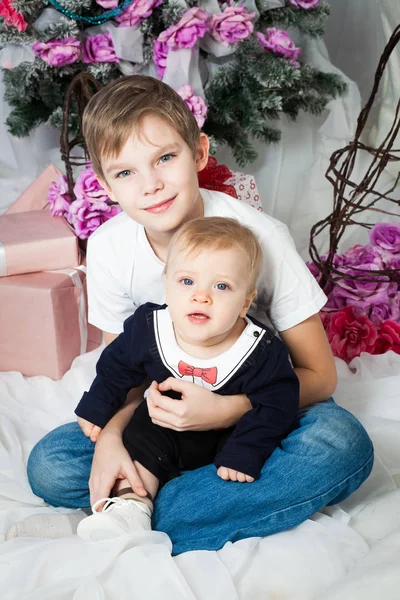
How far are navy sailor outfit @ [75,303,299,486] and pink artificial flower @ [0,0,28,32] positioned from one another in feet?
3.67

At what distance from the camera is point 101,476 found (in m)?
1.31

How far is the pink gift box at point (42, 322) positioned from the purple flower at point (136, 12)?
732mm

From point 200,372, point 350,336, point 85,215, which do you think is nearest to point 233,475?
point 200,372

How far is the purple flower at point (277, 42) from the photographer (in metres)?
2.29

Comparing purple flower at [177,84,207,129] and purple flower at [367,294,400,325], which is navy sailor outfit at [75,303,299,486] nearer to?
purple flower at [367,294,400,325]

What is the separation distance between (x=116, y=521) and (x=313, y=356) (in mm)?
473

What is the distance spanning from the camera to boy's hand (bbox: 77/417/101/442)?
4.62 feet

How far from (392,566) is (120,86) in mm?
880

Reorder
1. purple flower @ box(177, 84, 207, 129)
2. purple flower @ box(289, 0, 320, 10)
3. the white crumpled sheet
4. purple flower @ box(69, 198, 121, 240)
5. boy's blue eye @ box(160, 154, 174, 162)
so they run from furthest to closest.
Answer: purple flower @ box(289, 0, 320, 10)
purple flower @ box(177, 84, 207, 129)
purple flower @ box(69, 198, 121, 240)
boy's blue eye @ box(160, 154, 174, 162)
the white crumpled sheet

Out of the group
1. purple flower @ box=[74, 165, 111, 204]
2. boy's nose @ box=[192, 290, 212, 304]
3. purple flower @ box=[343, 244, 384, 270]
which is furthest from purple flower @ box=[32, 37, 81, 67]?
boy's nose @ box=[192, 290, 212, 304]

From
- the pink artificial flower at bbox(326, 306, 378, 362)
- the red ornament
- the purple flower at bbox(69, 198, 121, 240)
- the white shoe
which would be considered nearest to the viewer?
the white shoe

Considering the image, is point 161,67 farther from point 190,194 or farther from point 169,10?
point 190,194

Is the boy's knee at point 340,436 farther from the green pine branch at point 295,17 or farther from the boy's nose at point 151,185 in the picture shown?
the green pine branch at point 295,17

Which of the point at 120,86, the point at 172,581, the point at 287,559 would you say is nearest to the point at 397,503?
the point at 287,559
